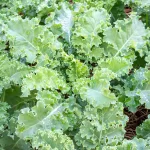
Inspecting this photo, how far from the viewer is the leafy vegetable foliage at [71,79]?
113 inches

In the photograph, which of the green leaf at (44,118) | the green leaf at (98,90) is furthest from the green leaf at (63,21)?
the green leaf at (44,118)

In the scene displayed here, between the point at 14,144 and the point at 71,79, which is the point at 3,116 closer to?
the point at 14,144

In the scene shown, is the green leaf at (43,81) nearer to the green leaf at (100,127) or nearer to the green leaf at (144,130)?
the green leaf at (100,127)

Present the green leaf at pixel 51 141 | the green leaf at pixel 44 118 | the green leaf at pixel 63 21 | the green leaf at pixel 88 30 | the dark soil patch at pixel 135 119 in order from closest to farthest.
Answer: the green leaf at pixel 51 141 → the green leaf at pixel 44 118 → the green leaf at pixel 88 30 → the green leaf at pixel 63 21 → the dark soil patch at pixel 135 119

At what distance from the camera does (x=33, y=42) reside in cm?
336

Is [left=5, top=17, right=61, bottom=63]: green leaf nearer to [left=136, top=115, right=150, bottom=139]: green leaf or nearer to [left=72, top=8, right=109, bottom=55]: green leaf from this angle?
[left=72, top=8, right=109, bottom=55]: green leaf

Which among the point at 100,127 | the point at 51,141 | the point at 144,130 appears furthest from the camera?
the point at 144,130

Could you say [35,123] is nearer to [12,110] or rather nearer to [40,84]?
[40,84]

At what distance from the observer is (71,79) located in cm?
328

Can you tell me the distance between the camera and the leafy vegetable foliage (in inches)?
113

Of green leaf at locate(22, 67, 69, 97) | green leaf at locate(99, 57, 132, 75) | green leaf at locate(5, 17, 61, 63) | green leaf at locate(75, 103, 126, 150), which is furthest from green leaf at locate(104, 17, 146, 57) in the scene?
green leaf at locate(75, 103, 126, 150)

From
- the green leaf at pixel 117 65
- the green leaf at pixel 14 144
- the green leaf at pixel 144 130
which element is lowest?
the green leaf at pixel 14 144

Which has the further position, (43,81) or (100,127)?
(43,81)

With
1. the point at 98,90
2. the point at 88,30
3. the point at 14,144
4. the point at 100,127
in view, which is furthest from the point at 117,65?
the point at 14,144
